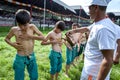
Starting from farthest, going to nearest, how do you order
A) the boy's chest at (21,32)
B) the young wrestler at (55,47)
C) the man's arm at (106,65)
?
the young wrestler at (55,47) → the boy's chest at (21,32) → the man's arm at (106,65)

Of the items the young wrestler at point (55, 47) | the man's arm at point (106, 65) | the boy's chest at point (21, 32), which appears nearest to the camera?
the man's arm at point (106, 65)

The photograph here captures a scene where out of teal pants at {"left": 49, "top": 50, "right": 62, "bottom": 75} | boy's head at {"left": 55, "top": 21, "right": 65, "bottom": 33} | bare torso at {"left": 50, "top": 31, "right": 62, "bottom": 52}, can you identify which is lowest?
teal pants at {"left": 49, "top": 50, "right": 62, "bottom": 75}

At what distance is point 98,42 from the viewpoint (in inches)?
117

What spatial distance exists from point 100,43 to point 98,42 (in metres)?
0.07

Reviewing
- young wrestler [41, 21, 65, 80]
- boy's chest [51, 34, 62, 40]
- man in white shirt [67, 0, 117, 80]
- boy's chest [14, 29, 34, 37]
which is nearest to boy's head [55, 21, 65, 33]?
young wrestler [41, 21, 65, 80]

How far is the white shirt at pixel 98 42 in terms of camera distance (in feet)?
9.42

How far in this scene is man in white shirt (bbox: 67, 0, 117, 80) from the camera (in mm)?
2861

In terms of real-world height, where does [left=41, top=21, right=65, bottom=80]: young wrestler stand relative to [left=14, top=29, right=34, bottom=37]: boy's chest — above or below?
below

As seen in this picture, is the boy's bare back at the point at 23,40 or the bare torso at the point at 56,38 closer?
the boy's bare back at the point at 23,40

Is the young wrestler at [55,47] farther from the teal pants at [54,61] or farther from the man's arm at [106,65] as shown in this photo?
the man's arm at [106,65]

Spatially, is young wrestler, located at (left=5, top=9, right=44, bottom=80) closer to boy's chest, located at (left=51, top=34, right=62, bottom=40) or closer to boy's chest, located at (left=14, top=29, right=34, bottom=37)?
boy's chest, located at (left=14, top=29, right=34, bottom=37)

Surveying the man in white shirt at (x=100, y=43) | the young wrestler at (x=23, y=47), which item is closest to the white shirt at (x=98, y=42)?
the man in white shirt at (x=100, y=43)

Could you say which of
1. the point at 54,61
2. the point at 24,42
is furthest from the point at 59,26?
the point at 24,42

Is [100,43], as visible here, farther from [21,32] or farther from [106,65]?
[21,32]
